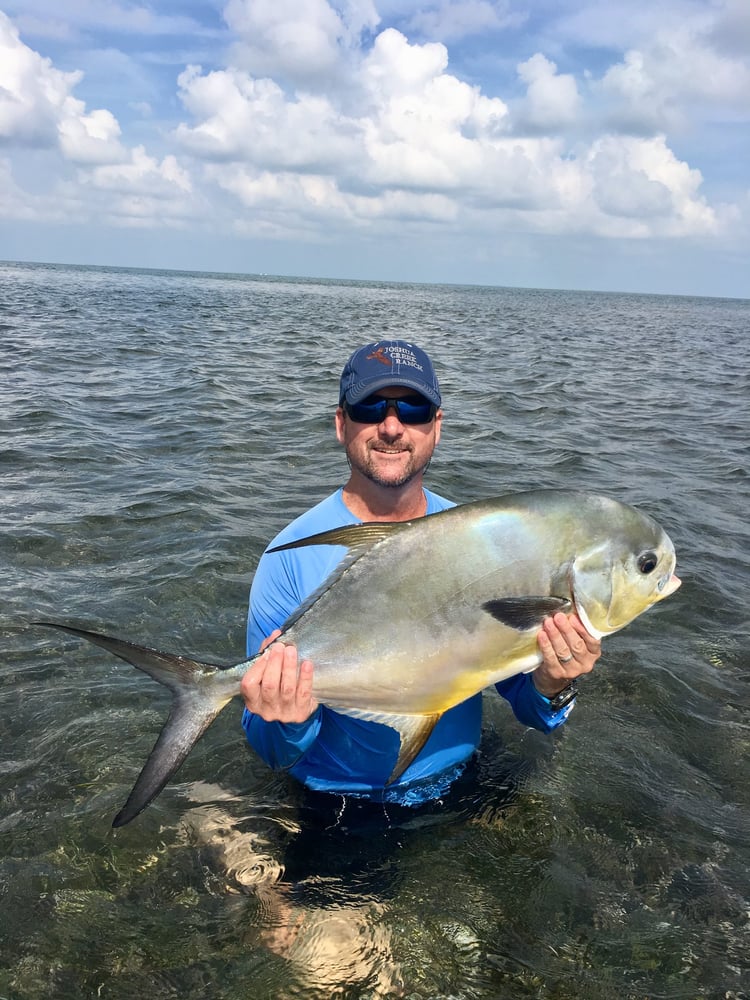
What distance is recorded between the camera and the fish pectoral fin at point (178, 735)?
8.62 feet

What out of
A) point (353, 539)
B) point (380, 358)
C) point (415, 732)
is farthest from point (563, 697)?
point (380, 358)

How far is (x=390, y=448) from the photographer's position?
3354 mm

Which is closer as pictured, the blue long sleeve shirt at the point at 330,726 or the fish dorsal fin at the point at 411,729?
the fish dorsal fin at the point at 411,729

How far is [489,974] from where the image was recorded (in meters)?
3.06

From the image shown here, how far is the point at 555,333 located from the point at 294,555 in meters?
39.0

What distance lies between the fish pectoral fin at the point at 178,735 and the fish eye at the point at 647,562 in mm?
1619

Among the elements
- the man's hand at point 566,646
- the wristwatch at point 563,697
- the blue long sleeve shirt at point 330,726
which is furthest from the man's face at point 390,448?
the wristwatch at point 563,697

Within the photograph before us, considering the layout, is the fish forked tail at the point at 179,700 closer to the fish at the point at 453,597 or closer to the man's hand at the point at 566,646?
the fish at the point at 453,597

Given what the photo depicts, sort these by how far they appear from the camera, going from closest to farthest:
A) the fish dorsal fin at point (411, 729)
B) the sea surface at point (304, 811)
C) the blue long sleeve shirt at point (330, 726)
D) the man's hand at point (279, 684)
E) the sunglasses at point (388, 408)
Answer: the man's hand at point (279, 684), the fish dorsal fin at point (411, 729), the sea surface at point (304, 811), the blue long sleeve shirt at point (330, 726), the sunglasses at point (388, 408)

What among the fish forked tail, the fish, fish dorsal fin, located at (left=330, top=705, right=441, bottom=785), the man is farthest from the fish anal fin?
the fish forked tail

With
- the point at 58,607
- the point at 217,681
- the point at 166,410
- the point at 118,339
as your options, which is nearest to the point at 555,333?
the point at 118,339

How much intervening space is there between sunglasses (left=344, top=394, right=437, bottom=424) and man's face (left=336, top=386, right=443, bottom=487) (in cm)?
2

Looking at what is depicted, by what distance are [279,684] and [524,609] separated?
0.95m

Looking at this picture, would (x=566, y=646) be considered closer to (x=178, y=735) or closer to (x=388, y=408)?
(x=388, y=408)
